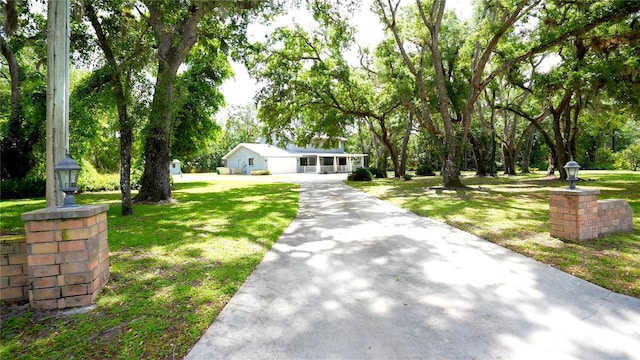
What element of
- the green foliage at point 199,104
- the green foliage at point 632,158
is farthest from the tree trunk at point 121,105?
the green foliage at point 632,158

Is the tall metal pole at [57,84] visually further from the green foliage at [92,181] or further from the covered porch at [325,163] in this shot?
the covered porch at [325,163]

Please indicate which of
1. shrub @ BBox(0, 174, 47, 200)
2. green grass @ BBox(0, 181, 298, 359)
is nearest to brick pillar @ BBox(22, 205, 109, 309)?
green grass @ BBox(0, 181, 298, 359)

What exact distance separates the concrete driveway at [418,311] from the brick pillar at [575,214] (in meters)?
1.39

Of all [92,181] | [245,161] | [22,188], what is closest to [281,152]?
[245,161]

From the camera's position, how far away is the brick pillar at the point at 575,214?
4895mm

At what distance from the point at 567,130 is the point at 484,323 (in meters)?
21.0

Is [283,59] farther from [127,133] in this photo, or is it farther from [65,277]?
[65,277]

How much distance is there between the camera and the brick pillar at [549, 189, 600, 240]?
4.89 meters

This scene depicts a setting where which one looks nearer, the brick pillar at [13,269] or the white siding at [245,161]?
the brick pillar at [13,269]

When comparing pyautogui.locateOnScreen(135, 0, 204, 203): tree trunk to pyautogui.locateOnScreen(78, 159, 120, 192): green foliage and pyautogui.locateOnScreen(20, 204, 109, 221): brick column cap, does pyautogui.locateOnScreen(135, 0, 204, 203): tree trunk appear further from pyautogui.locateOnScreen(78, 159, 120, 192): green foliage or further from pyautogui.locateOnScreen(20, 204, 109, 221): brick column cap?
pyautogui.locateOnScreen(78, 159, 120, 192): green foliage

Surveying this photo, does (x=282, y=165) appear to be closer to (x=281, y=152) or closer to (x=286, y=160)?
(x=286, y=160)

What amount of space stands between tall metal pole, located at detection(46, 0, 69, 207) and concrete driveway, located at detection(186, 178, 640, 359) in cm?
376

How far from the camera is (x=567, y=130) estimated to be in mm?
18547

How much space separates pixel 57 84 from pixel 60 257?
136 inches
